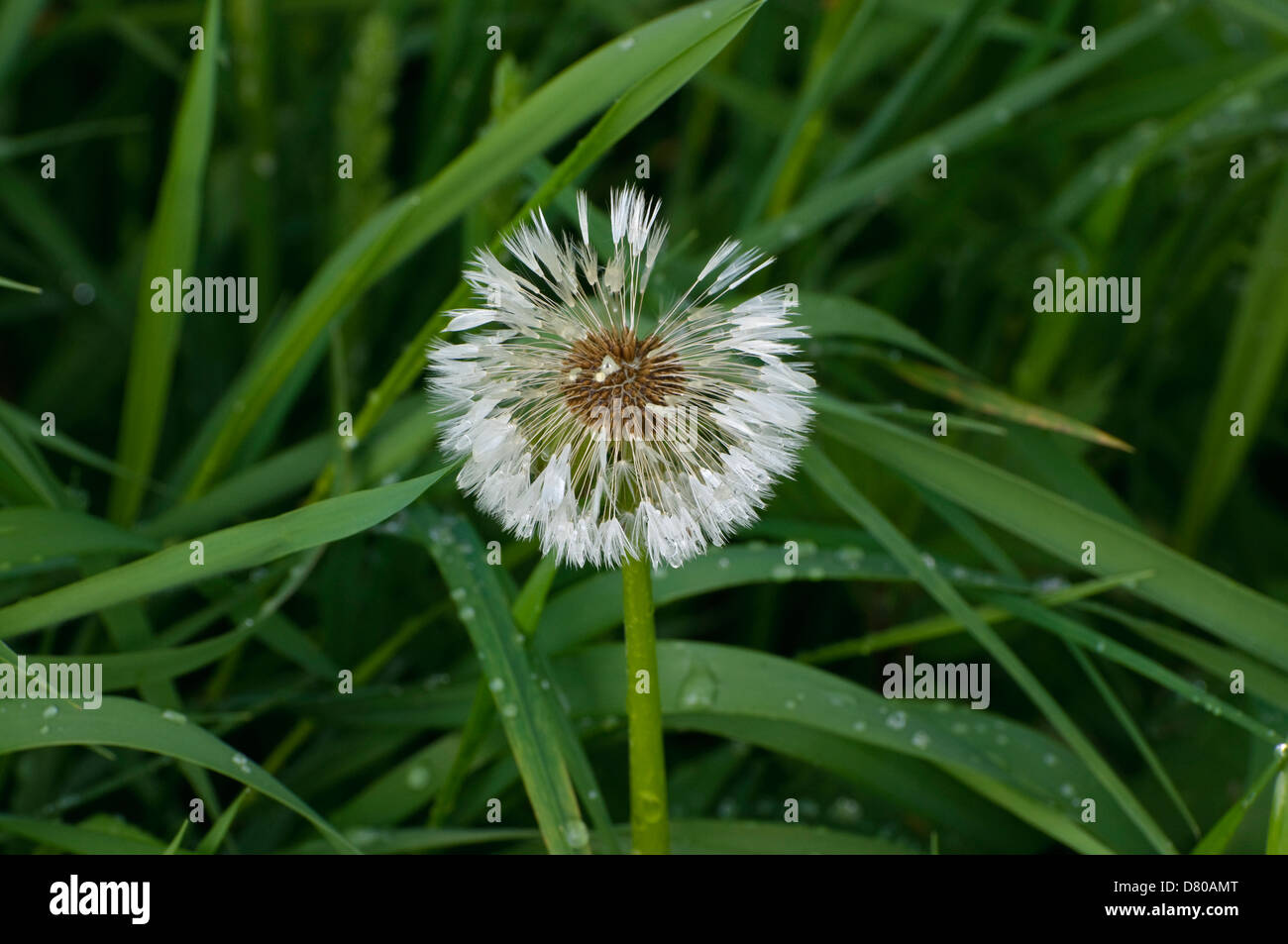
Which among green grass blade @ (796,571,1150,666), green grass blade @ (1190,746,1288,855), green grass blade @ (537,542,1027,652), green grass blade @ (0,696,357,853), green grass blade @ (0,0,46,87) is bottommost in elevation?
green grass blade @ (1190,746,1288,855)

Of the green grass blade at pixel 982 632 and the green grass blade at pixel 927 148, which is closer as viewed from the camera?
the green grass blade at pixel 982 632

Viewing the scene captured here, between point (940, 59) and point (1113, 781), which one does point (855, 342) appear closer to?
point (940, 59)

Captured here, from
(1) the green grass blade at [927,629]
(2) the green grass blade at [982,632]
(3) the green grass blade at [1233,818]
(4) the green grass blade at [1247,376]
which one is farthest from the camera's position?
(4) the green grass blade at [1247,376]

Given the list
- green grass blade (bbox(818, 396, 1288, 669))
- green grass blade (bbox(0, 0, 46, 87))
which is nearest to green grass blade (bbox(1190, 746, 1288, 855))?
green grass blade (bbox(818, 396, 1288, 669))

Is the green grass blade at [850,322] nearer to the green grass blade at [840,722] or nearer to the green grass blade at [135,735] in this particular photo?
the green grass blade at [840,722]

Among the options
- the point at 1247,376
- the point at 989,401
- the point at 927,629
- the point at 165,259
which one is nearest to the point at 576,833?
the point at 927,629

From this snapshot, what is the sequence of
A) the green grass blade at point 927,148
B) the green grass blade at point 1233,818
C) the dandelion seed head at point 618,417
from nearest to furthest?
1. the dandelion seed head at point 618,417
2. the green grass blade at point 1233,818
3. the green grass blade at point 927,148

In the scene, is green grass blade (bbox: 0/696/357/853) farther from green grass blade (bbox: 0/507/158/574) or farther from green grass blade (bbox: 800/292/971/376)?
green grass blade (bbox: 800/292/971/376)

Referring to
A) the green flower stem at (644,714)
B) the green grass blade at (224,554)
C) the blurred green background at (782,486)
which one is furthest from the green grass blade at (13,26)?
the green flower stem at (644,714)
